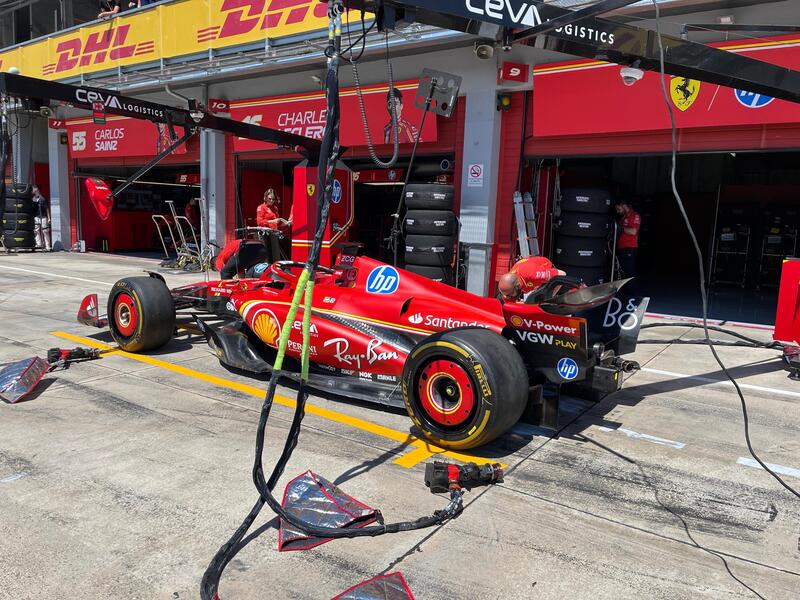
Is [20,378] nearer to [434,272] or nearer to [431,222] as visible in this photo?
[434,272]

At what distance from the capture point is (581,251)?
10.3 metres

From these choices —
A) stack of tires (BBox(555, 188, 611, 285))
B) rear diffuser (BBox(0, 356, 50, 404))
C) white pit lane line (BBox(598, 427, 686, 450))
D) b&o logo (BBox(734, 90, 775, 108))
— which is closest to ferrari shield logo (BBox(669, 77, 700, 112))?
b&o logo (BBox(734, 90, 775, 108))

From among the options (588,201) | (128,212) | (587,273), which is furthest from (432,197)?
(128,212)

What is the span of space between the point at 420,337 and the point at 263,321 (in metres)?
1.63

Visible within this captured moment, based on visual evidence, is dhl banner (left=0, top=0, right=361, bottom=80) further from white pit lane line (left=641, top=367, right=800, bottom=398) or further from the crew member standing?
white pit lane line (left=641, top=367, right=800, bottom=398)

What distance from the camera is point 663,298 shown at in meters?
11.7

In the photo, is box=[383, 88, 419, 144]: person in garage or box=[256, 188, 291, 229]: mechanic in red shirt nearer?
box=[383, 88, 419, 144]: person in garage

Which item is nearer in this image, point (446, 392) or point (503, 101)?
point (446, 392)

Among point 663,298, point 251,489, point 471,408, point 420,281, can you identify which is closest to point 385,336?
point 420,281

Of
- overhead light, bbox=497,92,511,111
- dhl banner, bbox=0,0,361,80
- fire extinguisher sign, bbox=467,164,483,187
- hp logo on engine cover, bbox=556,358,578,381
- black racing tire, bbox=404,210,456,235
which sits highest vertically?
dhl banner, bbox=0,0,361,80

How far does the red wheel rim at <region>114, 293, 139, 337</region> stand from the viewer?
20.7 feet

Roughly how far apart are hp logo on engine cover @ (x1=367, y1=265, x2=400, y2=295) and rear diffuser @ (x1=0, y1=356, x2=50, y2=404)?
9.73ft

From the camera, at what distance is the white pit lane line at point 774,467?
3.90 m

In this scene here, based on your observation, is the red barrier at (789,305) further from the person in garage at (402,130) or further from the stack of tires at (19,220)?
the stack of tires at (19,220)
